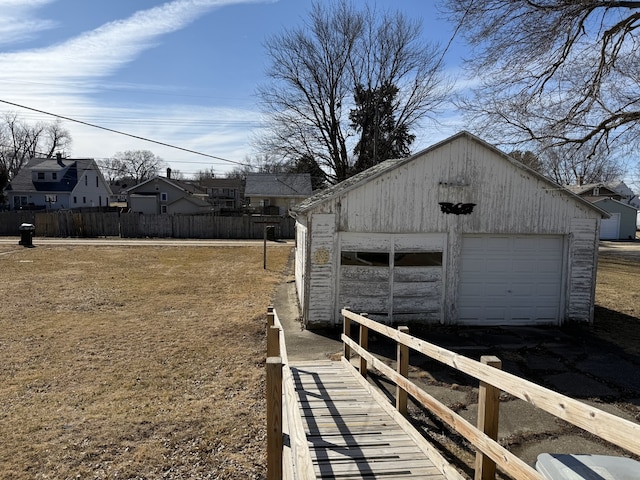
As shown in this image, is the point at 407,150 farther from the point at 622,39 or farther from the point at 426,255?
the point at 426,255

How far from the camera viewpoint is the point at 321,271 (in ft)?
32.7

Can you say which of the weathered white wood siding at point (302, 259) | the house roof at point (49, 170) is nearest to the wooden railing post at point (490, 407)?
the weathered white wood siding at point (302, 259)

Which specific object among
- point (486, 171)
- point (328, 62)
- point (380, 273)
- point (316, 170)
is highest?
point (328, 62)

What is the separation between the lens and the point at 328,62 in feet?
92.2

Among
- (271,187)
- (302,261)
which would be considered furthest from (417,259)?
(271,187)

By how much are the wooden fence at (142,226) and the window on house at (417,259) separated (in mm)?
24371

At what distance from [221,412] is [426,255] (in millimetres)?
6168

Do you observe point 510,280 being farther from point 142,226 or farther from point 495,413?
point 142,226

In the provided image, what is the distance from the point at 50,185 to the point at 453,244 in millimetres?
46476

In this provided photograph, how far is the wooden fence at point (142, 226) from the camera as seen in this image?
33.8 m

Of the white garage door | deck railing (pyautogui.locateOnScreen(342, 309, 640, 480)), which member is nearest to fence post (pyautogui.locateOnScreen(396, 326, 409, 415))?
deck railing (pyautogui.locateOnScreen(342, 309, 640, 480))

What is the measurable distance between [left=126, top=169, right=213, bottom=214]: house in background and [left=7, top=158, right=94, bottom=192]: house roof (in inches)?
241

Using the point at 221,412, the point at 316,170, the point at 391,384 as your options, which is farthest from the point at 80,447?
the point at 316,170

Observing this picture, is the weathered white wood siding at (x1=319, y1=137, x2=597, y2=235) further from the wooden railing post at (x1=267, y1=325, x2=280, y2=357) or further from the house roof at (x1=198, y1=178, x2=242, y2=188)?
the house roof at (x1=198, y1=178, x2=242, y2=188)
